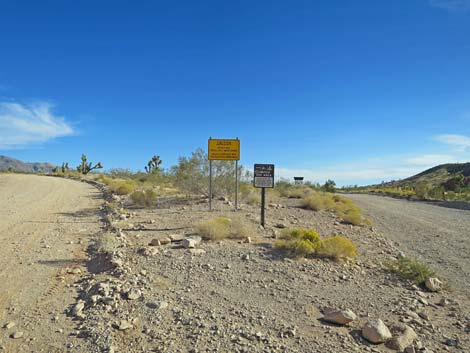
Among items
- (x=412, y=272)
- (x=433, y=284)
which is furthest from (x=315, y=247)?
(x=433, y=284)

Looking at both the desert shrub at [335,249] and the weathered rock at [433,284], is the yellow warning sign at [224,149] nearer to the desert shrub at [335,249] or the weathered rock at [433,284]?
the desert shrub at [335,249]

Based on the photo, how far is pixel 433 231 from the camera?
13.2 meters

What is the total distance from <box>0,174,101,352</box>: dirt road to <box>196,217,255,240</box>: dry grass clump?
9.69 ft

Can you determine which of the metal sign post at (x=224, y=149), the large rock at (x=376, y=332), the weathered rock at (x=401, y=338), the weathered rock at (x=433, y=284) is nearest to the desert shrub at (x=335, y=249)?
the weathered rock at (x=433, y=284)

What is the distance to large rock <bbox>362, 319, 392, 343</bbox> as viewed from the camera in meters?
4.39

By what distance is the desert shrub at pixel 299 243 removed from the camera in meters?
7.75

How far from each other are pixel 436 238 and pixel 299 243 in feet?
22.8

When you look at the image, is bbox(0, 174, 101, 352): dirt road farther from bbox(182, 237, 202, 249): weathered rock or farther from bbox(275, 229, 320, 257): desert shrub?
bbox(275, 229, 320, 257): desert shrub

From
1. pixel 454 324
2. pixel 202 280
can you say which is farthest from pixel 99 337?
pixel 454 324

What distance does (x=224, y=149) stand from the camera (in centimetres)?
1495

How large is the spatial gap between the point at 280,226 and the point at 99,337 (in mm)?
7890

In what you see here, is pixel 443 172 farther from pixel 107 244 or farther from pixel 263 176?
pixel 107 244

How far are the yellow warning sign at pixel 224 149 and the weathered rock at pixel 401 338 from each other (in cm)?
1076

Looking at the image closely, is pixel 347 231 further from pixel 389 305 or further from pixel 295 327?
pixel 295 327
